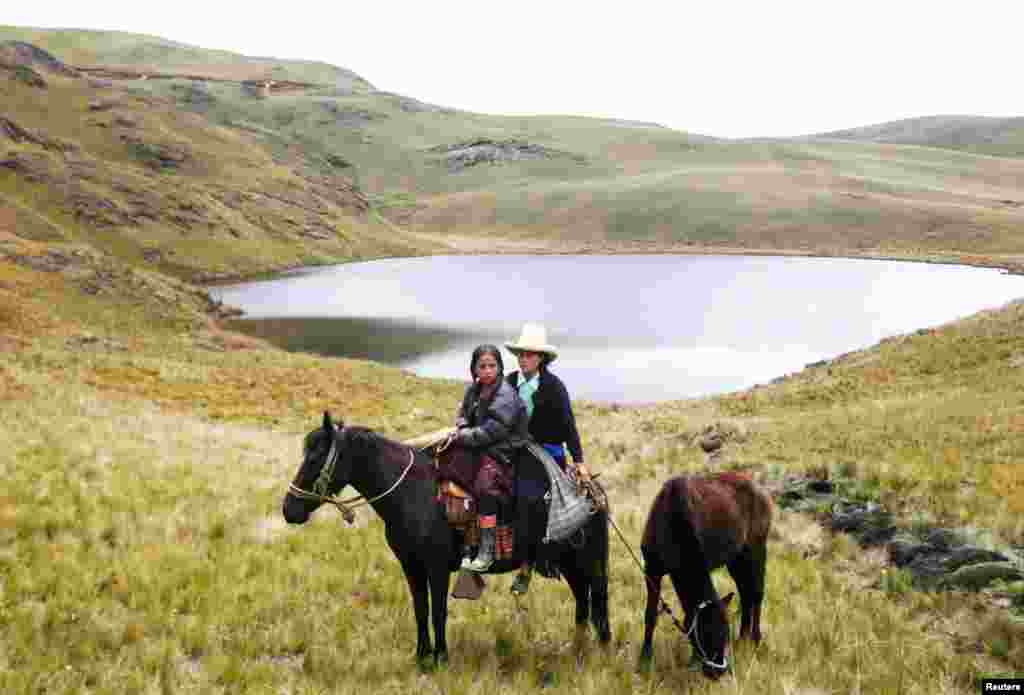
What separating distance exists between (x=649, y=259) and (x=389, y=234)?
64945mm

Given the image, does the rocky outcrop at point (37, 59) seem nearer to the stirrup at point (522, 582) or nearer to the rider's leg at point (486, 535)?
the rider's leg at point (486, 535)

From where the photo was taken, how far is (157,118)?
510 feet

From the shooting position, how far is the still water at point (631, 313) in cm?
5009

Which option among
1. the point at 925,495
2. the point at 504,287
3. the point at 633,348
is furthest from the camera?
the point at 504,287

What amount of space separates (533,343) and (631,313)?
68265 mm

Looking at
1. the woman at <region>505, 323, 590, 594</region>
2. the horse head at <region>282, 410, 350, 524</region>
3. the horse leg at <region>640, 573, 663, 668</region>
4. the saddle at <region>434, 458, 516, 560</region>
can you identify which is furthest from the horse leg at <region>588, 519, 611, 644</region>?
the horse head at <region>282, 410, 350, 524</region>

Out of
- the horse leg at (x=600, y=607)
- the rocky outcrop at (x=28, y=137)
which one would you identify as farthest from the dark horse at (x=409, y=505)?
the rocky outcrop at (x=28, y=137)

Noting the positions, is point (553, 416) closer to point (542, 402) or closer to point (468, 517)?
point (542, 402)

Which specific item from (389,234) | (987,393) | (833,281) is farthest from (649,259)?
(987,393)

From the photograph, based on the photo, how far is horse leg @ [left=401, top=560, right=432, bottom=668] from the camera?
251 inches

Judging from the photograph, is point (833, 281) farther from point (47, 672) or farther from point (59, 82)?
point (59, 82)

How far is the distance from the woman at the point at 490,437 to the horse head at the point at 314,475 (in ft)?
3.65

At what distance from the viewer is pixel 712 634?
595 centimetres

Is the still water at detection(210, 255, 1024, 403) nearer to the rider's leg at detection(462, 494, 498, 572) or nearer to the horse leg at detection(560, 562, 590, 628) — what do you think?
the horse leg at detection(560, 562, 590, 628)
